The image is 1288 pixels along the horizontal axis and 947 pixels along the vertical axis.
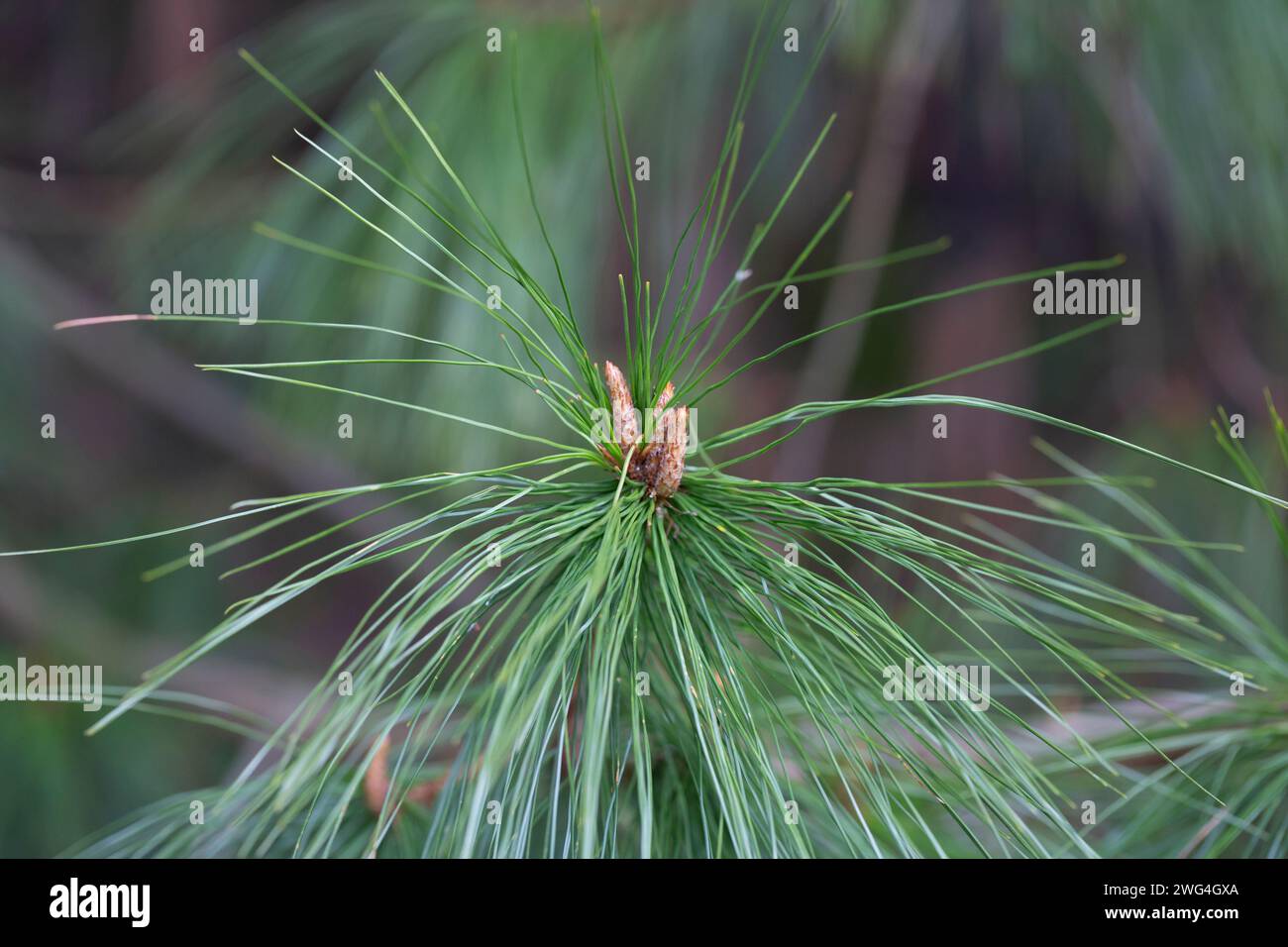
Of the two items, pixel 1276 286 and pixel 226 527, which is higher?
pixel 1276 286

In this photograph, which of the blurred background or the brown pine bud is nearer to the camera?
the brown pine bud

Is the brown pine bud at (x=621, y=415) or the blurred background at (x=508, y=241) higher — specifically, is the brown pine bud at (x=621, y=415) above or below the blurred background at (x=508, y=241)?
below

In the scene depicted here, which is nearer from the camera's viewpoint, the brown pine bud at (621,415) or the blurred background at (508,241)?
the brown pine bud at (621,415)

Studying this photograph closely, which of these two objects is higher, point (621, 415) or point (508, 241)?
point (508, 241)

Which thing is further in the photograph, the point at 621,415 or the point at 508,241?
the point at 508,241

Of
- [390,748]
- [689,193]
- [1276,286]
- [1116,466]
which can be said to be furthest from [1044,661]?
[390,748]

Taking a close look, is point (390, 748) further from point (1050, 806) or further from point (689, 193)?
point (689, 193)

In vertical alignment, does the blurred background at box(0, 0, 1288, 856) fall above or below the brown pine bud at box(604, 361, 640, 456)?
above

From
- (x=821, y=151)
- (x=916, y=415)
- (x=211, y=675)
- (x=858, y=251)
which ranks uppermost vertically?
(x=821, y=151)
